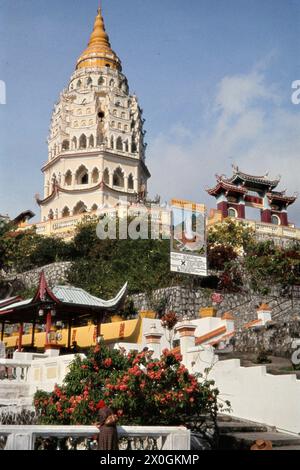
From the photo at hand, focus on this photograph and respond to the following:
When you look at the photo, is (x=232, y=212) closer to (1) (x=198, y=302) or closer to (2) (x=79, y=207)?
(2) (x=79, y=207)

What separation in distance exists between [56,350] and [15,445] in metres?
8.69

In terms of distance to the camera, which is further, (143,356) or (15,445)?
(143,356)

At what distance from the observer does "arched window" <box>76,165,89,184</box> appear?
5128 centimetres

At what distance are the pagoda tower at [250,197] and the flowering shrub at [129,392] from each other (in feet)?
112

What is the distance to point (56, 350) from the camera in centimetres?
1567

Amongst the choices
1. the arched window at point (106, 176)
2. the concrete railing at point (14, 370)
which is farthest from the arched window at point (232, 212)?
the concrete railing at point (14, 370)

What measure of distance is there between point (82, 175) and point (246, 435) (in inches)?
1616

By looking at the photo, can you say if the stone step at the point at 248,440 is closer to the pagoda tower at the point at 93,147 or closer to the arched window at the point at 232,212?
the arched window at the point at 232,212

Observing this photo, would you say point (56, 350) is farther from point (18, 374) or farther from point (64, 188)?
point (64, 188)

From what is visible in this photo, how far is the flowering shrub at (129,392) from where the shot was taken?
1041 cm

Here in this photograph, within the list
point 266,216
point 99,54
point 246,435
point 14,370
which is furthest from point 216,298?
point 99,54

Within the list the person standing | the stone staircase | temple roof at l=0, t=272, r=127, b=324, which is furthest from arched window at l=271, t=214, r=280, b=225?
Result: the person standing
